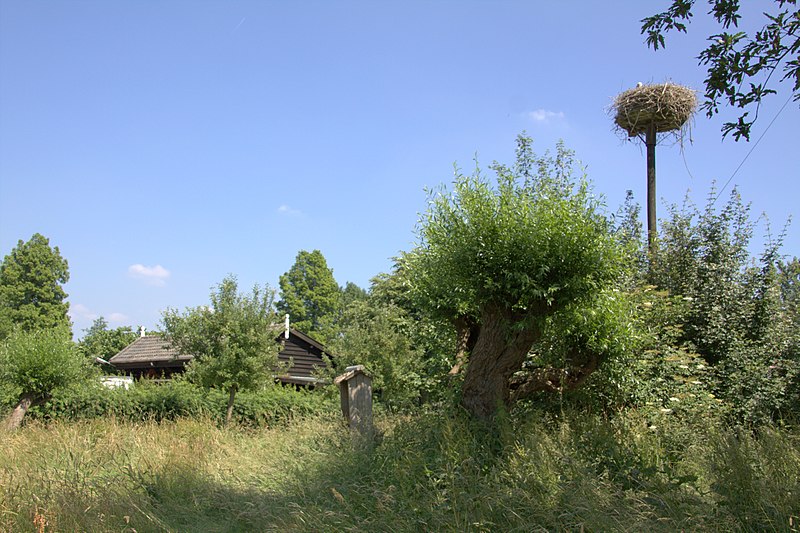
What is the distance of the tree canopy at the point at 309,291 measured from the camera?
4884cm

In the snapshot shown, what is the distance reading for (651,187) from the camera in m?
14.1

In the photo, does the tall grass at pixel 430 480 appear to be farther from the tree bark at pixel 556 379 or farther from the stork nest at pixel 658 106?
the stork nest at pixel 658 106

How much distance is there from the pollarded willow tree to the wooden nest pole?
6568 millimetres

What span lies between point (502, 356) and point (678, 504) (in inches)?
124

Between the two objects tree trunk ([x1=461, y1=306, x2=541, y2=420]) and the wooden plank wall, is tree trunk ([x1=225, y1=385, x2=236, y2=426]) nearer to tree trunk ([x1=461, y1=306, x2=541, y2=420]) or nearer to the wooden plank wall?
tree trunk ([x1=461, y1=306, x2=541, y2=420])

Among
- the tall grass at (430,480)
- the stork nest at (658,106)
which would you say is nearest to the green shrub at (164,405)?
the tall grass at (430,480)

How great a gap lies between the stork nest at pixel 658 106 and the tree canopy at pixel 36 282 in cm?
3617

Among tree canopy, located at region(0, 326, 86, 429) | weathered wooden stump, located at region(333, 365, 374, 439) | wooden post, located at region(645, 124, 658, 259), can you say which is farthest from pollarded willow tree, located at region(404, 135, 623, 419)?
tree canopy, located at region(0, 326, 86, 429)

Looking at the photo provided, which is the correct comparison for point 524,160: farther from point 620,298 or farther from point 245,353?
point 245,353

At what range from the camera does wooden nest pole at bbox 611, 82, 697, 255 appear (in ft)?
45.6

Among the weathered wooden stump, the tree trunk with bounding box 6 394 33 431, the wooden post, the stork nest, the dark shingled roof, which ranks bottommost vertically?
the tree trunk with bounding box 6 394 33 431

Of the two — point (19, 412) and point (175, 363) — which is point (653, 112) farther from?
point (175, 363)

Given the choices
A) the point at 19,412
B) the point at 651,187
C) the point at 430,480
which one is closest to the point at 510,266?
the point at 430,480

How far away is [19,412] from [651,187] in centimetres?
1491
